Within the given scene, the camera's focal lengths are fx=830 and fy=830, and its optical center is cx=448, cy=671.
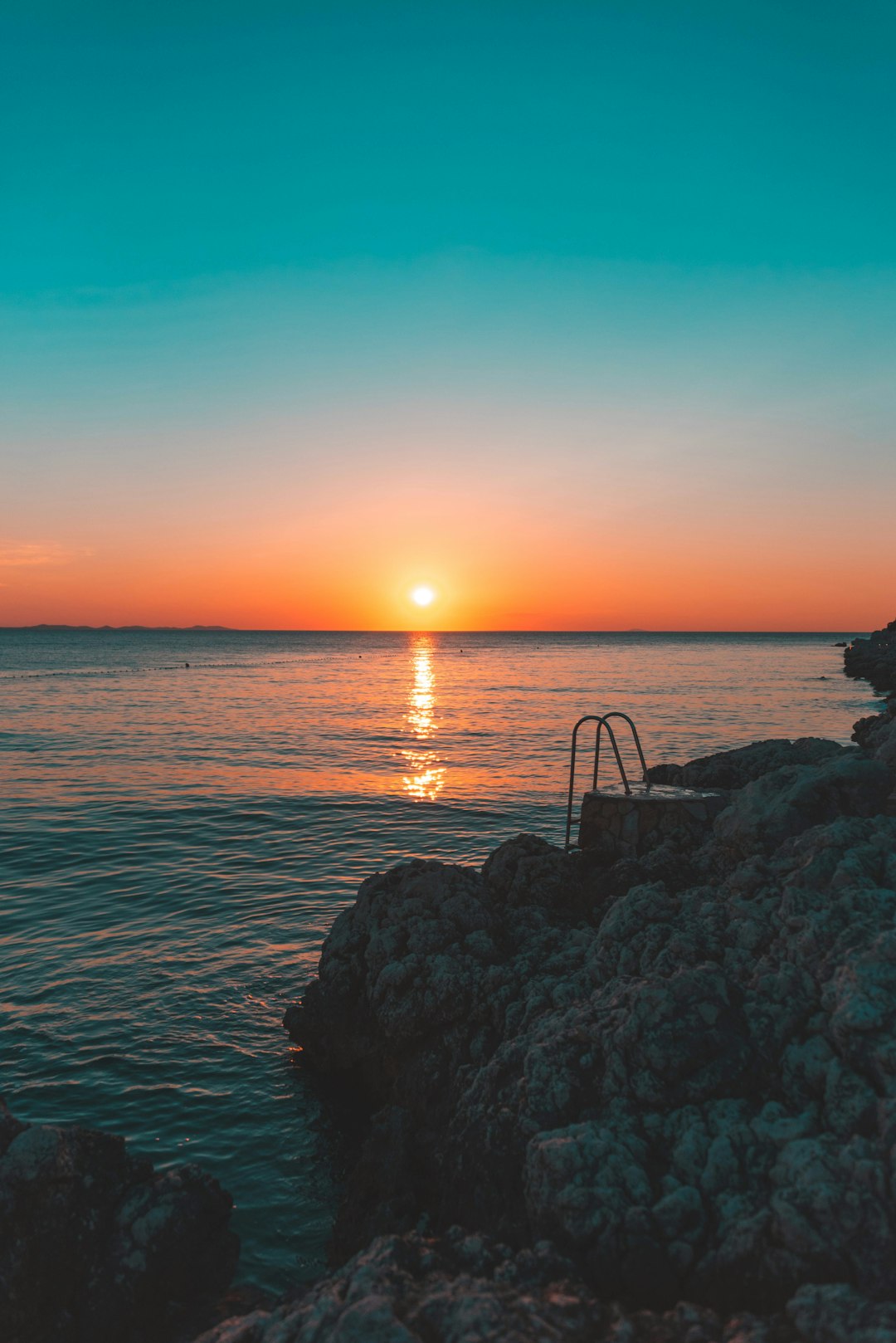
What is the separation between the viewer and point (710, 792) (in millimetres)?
14500

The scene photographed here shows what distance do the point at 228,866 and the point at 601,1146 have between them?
539 inches

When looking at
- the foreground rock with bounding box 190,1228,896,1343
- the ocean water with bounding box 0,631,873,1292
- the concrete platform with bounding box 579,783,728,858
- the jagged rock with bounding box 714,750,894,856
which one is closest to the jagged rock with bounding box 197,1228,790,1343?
the foreground rock with bounding box 190,1228,896,1343

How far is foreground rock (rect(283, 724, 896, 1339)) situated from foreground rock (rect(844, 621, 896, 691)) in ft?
189

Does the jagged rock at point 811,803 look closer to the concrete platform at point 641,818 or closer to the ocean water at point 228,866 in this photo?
the concrete platform at point 641,818

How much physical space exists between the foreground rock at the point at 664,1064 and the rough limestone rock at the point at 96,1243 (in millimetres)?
1221

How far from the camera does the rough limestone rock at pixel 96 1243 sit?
5.46 meters

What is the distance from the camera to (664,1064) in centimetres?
584

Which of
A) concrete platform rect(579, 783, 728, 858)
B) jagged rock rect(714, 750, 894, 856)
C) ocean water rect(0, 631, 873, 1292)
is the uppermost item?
jagged rock rect(714, 750, 894, 856)

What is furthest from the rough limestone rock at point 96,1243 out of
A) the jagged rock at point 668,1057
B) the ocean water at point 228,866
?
the jagged rock at point 668,1057

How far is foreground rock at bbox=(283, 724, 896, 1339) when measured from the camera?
185 inches

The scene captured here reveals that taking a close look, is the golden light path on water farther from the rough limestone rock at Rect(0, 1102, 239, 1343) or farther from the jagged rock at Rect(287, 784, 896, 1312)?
the rough limestone rock at Rect(0, 1102, 239, 1343)

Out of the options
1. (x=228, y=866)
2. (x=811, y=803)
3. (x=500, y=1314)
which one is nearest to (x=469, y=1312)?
(x=500, y=1314)

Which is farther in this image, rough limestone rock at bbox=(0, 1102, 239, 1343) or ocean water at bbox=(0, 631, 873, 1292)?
ocean water at bbox=(0, 631, 873, 1292)

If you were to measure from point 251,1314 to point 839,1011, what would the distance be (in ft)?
13.8
